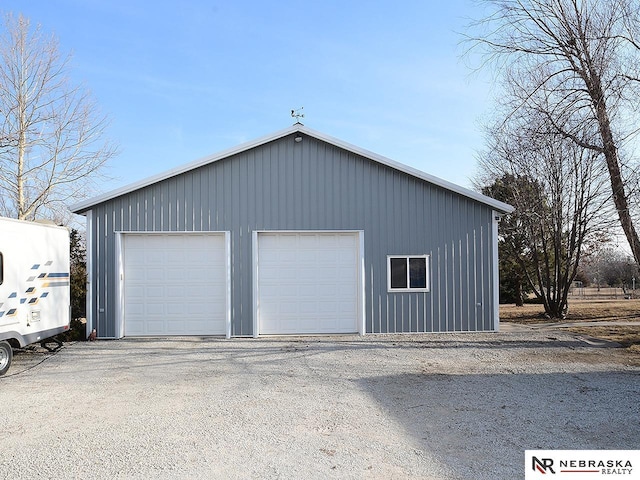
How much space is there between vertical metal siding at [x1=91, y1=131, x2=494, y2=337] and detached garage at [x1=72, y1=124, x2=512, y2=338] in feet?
0.08

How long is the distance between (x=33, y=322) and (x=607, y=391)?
355 inches

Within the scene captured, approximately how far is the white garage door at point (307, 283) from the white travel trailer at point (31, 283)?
424 centimetres

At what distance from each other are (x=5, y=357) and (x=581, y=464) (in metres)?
8.19

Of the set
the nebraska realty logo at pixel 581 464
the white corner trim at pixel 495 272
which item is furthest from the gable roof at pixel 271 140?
the nebraska realty logo at pixel 581 464

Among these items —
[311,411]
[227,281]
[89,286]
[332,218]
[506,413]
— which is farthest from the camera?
[332,218]

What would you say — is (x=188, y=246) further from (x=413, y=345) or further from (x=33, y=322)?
(x=413, y=345)

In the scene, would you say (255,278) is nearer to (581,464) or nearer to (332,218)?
(332,218)

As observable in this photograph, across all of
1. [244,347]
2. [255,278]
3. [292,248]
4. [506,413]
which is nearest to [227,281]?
[255,278]

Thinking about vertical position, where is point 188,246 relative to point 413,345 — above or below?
above

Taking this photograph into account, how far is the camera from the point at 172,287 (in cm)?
1178

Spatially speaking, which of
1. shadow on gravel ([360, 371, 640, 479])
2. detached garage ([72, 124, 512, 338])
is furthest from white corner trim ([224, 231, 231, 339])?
shadow on gravel ([360, 371, 640, 479])

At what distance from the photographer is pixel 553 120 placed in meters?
12.0

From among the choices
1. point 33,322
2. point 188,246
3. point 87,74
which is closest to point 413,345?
point 188,246

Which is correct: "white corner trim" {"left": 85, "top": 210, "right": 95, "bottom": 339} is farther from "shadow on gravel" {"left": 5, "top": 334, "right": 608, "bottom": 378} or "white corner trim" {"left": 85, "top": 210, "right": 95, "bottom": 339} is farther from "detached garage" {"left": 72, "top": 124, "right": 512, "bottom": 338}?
"shadow on gravel" {"left": 5, "top": 334, "right": 608, "bottom": 378}
